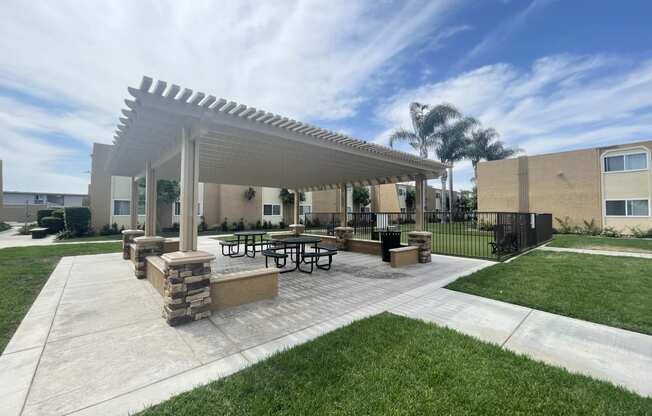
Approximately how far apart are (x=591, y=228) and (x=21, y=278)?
2634 centimetres

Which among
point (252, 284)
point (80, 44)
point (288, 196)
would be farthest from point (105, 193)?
point (252, 284)

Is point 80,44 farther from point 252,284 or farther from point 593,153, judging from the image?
point 593,153

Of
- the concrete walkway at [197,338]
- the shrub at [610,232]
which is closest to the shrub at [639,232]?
the shrub at [610,232]

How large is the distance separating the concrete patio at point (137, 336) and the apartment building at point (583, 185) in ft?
56.9

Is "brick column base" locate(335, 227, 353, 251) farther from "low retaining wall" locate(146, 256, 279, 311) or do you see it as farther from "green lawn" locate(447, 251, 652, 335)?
"low retaining wall" locate(146, 256, 279, 311)

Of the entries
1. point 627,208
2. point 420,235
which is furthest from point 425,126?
point 420,235

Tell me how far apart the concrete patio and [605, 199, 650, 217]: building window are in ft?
57.6

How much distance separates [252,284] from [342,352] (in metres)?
2.39

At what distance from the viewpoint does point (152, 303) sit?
480cm

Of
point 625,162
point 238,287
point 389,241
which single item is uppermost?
point 625,162

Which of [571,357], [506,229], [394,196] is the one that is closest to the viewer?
[571,357]

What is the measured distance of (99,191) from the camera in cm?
1795

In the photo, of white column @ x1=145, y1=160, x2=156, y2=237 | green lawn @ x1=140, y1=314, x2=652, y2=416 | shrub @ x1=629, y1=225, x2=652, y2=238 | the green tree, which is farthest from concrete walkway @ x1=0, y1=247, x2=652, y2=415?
the green tree

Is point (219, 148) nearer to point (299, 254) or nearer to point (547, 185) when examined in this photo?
point (299, 254)
